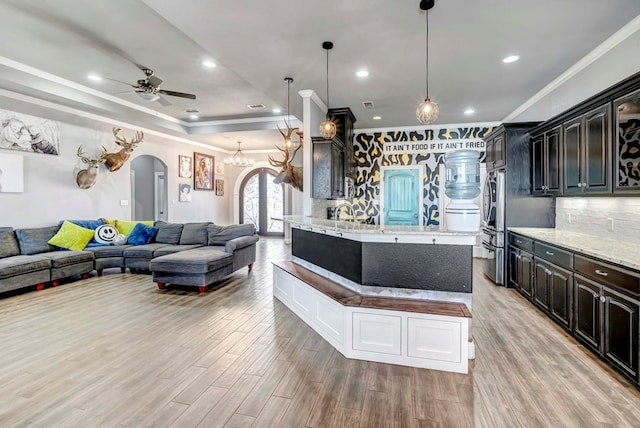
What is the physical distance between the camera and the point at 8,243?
→ 16.7 feet

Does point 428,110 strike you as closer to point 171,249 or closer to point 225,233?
point 225,233

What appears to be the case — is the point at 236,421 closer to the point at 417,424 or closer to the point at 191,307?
the point at 417,424

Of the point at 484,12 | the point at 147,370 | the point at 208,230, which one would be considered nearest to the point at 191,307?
the point at 147,370

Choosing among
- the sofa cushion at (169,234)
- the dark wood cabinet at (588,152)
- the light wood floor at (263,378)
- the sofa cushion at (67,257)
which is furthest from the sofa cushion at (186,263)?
the dark wood cabinet at (588,152)

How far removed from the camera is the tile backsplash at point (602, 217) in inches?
129

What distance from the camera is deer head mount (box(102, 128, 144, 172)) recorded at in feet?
22.7

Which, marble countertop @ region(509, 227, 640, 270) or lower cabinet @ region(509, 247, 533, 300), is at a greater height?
marble countertop @ region(509, 227, 640, 270)

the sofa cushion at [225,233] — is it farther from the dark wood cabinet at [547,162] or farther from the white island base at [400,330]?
the dark wood cabinet at [547,162]

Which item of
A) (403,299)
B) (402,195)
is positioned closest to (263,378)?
(403,299)

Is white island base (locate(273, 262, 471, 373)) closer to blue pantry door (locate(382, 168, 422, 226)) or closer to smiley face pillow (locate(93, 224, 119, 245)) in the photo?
blue pantry door (locate(382, 168, 422, 226))

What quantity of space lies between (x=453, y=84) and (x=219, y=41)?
348cm

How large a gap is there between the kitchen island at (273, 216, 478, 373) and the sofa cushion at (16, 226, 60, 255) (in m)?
5.24

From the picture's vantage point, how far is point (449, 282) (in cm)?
278

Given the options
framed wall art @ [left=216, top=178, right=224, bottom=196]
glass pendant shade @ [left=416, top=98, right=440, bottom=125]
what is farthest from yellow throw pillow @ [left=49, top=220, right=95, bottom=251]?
glass pendant shade @ [left=416, top=98, right=440, bottom=125]
